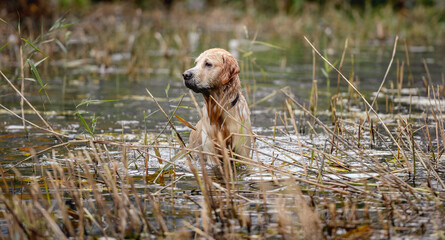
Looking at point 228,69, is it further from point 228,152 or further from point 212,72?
point 228,152

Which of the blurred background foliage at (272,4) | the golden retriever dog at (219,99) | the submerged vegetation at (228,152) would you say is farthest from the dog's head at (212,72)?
the blurred background foliage at (272,4)

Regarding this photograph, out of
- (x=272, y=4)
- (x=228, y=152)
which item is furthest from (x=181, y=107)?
(x=272, y=4)

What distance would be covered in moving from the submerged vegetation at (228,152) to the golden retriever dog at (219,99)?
0.18m

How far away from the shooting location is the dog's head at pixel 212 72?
5.05m

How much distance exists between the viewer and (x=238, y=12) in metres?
25.8

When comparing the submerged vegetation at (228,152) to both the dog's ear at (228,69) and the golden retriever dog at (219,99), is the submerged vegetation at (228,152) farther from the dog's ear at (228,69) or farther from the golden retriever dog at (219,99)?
the dog's ear at (228,69)

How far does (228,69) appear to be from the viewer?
515 centimetres

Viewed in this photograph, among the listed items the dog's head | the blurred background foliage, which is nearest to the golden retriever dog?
the dog's head

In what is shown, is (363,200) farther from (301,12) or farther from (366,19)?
(301,12)

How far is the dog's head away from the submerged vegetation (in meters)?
0.22

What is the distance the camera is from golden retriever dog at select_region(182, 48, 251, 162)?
509 cm

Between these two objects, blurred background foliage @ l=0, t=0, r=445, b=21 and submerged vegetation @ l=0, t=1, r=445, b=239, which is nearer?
submerged vegetation @ l=0, t=1, r=445, b=239

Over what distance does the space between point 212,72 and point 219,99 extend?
0.29 metres

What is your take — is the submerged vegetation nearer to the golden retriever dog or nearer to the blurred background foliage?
the golden retriever dog
